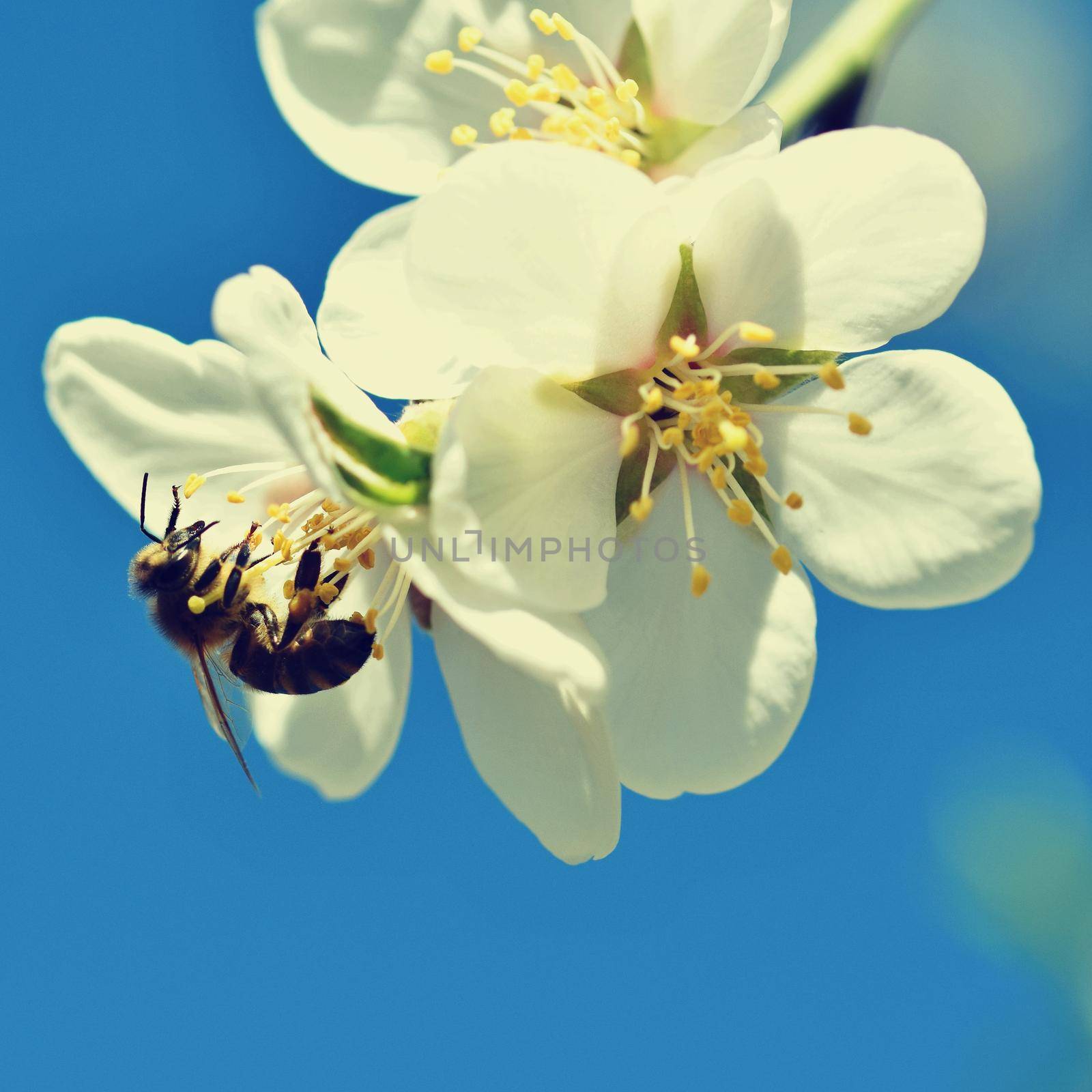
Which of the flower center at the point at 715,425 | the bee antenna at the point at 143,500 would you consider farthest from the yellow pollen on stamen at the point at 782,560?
the bee antenna at the point at 143,500

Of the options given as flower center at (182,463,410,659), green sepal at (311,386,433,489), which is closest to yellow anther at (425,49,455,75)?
flower center at (182,463,410,659)

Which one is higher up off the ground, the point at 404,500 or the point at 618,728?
the point at 404,500

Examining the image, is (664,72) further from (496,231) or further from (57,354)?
(57,354)

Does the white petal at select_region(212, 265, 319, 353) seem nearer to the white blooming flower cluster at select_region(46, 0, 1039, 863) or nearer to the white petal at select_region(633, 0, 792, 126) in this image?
the white blooming flower cluster at select_region(46, 0, 1039, 863)

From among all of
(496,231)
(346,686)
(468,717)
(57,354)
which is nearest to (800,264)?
(496,231)

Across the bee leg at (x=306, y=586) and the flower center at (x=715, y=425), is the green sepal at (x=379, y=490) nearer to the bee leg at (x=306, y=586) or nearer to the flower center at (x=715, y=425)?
the flower center at (x=715, y=425)
